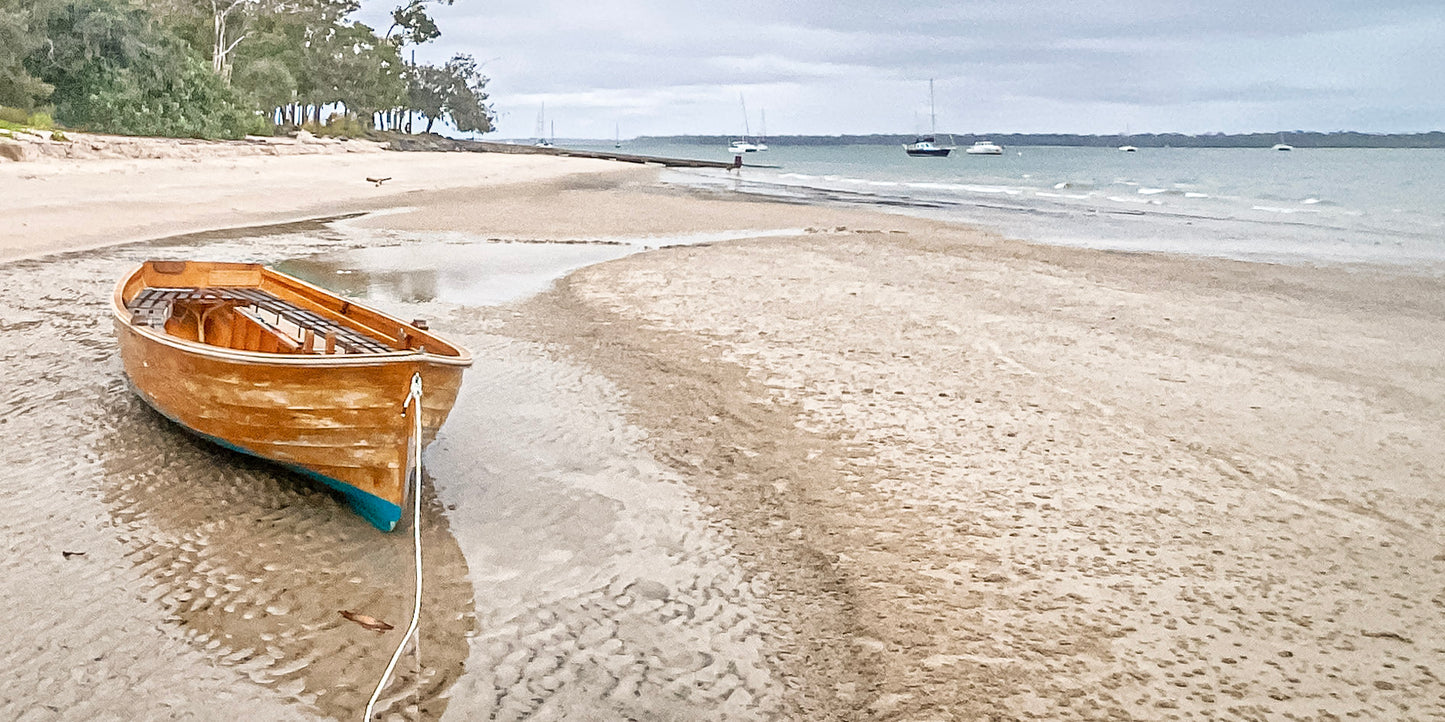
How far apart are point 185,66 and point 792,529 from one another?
124 ft

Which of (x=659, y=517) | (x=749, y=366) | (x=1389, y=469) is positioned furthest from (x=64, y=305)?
(x=1389, y=469)

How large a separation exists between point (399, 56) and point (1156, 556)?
2880 inches

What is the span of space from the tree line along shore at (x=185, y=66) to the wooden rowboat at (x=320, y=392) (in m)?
20.6

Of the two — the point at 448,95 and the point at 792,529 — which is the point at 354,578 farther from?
the point at 448,95

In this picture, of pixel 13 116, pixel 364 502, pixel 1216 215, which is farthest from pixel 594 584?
pixel 13 116

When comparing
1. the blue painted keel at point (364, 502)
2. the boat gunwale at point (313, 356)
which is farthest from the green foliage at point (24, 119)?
the blue painted keel at point (364, 502)

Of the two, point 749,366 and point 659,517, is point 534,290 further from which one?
point 659,517

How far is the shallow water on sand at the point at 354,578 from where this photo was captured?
327 centimetres

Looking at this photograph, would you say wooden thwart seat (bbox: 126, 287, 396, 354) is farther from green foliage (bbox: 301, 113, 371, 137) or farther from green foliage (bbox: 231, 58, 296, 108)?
green foliage (bbox: 301, 113, 371, 137)

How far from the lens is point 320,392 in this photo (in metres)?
4.50

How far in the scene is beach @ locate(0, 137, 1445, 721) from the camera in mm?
3348

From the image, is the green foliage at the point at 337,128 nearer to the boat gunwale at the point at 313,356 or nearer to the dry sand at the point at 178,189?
the dry sand at the point at 178,189

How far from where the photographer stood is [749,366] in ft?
24.2

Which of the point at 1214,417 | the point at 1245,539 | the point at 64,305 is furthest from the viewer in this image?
the point at 64,305
